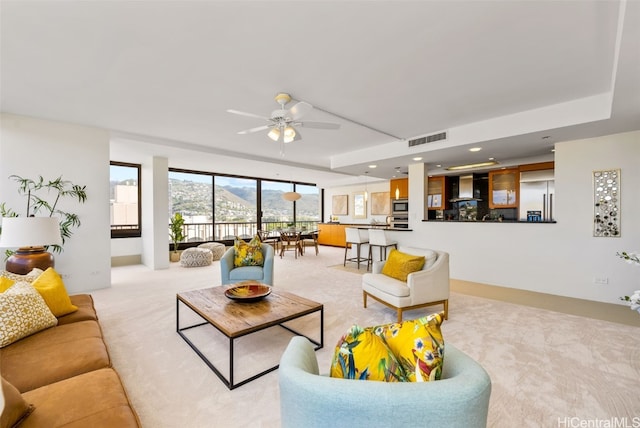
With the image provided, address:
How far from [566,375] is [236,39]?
3640mm

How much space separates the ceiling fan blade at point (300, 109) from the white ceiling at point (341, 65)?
0.32 meters

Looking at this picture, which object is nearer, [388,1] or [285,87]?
[388,1]

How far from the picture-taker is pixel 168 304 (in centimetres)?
367

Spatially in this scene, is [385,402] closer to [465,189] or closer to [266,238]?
[465,189]

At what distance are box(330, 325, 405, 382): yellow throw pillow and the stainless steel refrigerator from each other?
618cm

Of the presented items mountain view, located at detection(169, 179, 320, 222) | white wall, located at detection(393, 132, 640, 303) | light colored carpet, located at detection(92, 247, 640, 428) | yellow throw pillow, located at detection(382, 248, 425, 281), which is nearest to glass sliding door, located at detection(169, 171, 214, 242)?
mountain view, located at detection(169, 179, 320, 222)

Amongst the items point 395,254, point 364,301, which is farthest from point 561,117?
point 364,301

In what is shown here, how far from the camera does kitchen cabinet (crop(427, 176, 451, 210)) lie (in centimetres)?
715

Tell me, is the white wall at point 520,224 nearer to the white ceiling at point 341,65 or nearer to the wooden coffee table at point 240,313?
the white ceiling at point 341,65

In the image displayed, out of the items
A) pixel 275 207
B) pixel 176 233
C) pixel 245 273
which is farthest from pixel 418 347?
pixel 275 207

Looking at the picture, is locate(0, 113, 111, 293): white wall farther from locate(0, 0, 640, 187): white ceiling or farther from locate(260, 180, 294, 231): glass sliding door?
locate(260, 180, 294, 231): glass sliding door

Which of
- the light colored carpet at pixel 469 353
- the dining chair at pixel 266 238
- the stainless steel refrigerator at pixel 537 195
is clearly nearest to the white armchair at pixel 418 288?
the light colored carpet at pixel 469 353

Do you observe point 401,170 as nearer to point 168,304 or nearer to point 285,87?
point 285,87

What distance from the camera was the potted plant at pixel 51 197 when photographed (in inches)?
148
